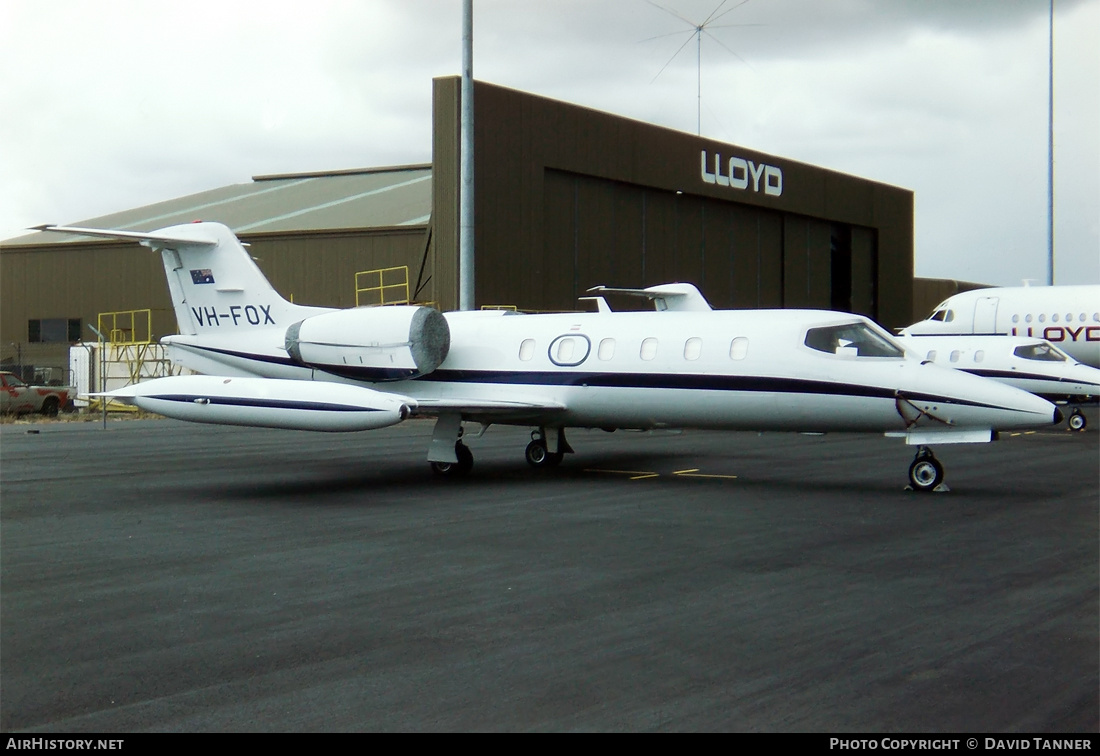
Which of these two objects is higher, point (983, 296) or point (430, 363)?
point (983, 296)

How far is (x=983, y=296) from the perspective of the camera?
1478 inches

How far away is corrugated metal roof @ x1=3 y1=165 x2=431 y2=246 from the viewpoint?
43188 mm

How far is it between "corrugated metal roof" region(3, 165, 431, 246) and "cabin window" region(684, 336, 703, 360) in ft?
86.5

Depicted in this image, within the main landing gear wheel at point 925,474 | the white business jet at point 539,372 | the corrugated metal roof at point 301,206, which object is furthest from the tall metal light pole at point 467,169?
the corrugated metal roof at point 301,206

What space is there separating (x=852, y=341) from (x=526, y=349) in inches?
182

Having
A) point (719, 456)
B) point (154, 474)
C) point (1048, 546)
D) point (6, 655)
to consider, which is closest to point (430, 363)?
point (154, 474)

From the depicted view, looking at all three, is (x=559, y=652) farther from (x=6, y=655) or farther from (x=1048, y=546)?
(x=1048, y=546)

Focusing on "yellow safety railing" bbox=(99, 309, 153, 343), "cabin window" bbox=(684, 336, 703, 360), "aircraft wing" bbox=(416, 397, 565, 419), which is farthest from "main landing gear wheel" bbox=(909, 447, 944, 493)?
"yellow safety railing" bbox=(99, 309, 153, 343)

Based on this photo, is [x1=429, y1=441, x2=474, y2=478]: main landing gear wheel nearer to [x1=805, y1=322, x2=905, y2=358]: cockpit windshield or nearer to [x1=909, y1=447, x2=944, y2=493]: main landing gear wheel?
[x1=805, y1=322, x2=905, y2=358]: cockpit windshield

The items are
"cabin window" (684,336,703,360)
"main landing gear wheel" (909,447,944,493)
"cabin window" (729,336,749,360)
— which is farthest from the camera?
"cabin window" (684,336,703,360)

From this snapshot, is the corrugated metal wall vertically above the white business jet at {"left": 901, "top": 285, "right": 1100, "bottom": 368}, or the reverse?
the corrugated metal wall

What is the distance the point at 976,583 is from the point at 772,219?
40.0 meters

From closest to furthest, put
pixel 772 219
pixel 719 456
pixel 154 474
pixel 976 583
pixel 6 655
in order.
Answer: pixel 6 655
pixel 976 583
pixel 154 474
pixel 719 456
pixel 772 219

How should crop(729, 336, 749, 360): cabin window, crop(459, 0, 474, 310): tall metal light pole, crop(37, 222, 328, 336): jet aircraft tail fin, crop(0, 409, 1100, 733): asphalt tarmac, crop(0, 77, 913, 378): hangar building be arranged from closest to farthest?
1. crop(0, 409, 1100, 733): asphalt tarmac
2. crop(729, 336, 749, 360): cabin window
3. crop(37, 222, 328, 336): jet aircraft tail fin
4. crop(459, 0, 474, 310): tall metal light pole
5. crop(0, 77, 913, 378): hangar building
